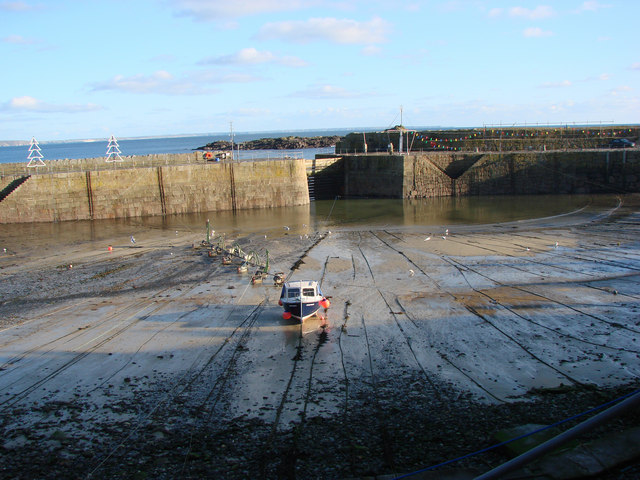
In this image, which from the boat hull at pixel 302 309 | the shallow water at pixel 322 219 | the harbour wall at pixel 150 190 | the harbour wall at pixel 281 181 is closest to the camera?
the boat hull at pixel 302 309

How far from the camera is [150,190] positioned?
39469 millimetres

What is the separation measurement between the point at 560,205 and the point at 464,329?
2849 cm

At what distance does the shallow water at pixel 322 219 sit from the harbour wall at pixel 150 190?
102cm

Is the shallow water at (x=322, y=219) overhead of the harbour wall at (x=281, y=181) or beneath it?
beneath

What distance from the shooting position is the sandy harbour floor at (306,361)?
922 centimetres

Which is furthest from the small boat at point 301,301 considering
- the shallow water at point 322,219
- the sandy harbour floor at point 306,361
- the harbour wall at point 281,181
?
the harbour wall at point 281,181

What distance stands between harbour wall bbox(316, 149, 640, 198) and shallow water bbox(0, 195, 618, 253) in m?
1.37

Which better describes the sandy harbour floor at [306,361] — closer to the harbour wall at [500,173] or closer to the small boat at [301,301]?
the small boat at [301,301]

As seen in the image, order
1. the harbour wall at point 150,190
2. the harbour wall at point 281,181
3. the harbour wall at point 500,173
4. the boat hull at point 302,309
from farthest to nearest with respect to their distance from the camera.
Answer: the harbour wall at point 500,173 → the harbour wall at point 281,181 → the harbour wall at point 150,190 → the boat hull at point 302,309

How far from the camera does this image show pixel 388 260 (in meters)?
23.9

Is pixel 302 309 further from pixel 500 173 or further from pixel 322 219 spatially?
pixel 500 173

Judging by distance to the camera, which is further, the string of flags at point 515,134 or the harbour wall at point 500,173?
the string of flags at point 515,134

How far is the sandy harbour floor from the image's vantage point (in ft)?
30.2

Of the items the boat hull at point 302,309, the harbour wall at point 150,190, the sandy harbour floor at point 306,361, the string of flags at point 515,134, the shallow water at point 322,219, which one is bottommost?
the sandy harbour floor at point 306,361
